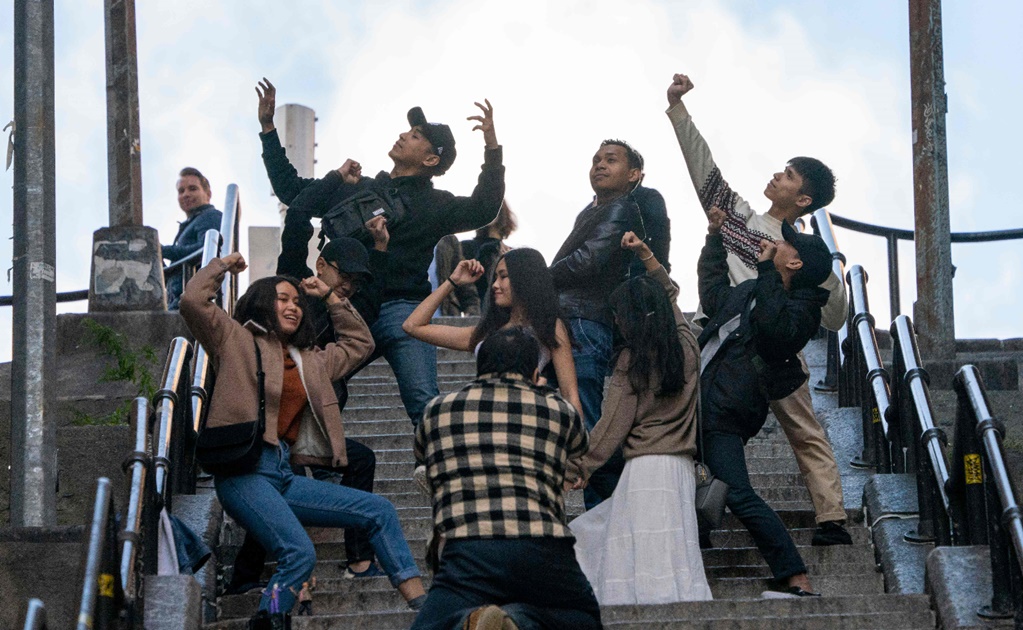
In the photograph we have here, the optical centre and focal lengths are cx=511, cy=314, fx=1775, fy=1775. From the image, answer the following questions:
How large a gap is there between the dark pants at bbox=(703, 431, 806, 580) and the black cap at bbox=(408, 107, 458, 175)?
2.35 meters

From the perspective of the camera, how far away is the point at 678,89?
9.35 m

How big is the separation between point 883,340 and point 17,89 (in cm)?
666

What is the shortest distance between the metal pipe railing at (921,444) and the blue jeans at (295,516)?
7.85 ft

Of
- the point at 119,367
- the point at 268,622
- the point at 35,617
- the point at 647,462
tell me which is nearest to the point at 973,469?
the point at 647,462

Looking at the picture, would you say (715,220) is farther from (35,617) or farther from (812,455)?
(35,617)

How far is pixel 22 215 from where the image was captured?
329 inches

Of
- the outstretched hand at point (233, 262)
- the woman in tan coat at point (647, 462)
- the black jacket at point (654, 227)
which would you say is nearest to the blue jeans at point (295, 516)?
the outstretched hand at point (233, 262)

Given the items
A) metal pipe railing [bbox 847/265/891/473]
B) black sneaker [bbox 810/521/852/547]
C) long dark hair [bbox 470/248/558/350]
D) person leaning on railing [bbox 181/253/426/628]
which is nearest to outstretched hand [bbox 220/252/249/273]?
person leaning on railing [bbox 181/253/426/628]

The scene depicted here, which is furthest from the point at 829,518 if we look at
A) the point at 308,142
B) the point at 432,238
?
the point at 308,142

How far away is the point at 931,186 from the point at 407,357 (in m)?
5.27

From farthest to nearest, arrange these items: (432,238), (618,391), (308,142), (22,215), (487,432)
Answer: (308,142) < (432,238) < (22,215) < (618,391) < (487,432)

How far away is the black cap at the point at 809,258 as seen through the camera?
26.6 ft

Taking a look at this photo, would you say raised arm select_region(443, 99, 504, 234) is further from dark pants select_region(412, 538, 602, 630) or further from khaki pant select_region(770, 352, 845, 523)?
dark pants select_region(412, 538, 602, 630)

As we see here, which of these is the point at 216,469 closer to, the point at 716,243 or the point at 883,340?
the point at 716,243
